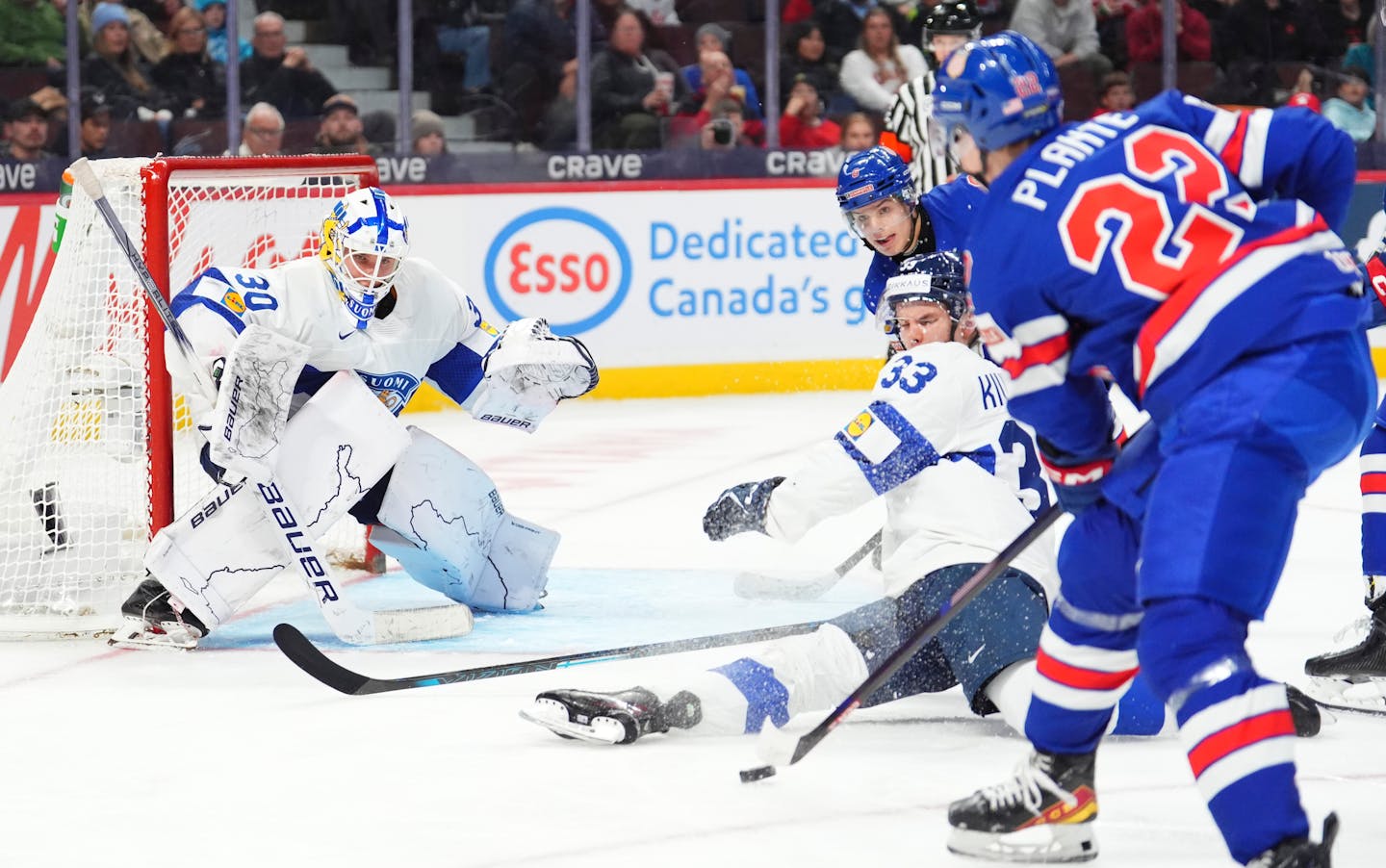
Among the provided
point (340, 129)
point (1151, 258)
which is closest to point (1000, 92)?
point (1151, 258)

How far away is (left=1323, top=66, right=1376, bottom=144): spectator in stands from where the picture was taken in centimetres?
810

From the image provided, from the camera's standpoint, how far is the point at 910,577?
2.91 metres

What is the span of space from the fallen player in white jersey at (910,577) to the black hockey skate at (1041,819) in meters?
0.38

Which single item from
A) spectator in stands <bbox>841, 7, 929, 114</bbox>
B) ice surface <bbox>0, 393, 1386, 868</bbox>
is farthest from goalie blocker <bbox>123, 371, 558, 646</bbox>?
spectator in stands <bbox>841, 7, 929, 114</bbox>

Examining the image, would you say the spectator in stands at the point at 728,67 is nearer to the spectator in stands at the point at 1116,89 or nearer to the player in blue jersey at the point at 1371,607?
the spectator in stands at the point at 1116,89

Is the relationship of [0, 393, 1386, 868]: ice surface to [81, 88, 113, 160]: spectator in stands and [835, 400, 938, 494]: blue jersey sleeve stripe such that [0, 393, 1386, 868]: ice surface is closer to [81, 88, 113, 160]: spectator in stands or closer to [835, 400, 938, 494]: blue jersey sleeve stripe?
[835, 400, 938, 494]: blue jersey sleeve stripe

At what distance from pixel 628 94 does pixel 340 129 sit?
1129mm

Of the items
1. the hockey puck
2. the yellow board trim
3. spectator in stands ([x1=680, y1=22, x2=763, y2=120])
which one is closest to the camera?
the hockey puck

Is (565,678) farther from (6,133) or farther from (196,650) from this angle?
(6,133)

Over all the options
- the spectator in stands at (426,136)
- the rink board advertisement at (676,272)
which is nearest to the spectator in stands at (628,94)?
the rink board advertisement at (676,272)

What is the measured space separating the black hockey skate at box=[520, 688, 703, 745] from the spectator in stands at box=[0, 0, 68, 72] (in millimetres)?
4748

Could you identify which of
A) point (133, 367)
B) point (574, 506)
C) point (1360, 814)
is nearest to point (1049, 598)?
point (1360, 814)

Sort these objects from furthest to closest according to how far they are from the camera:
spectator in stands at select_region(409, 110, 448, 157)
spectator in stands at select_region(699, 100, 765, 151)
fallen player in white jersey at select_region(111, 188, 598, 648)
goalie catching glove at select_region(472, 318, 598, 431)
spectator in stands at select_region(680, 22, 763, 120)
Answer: spectator in stands at select_region(680, 22, 763, 120) → spectator in stands at select_region(699, 100, 765, 151) → spectator in stands at select_region(409, 110, 448, 157) → goalie catching glove at select_region(472, 318, 598, 431) → fallen player in white jersey at select_region(111, 188, 598, 648)

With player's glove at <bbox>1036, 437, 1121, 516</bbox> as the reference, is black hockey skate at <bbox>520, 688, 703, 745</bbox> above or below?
below
